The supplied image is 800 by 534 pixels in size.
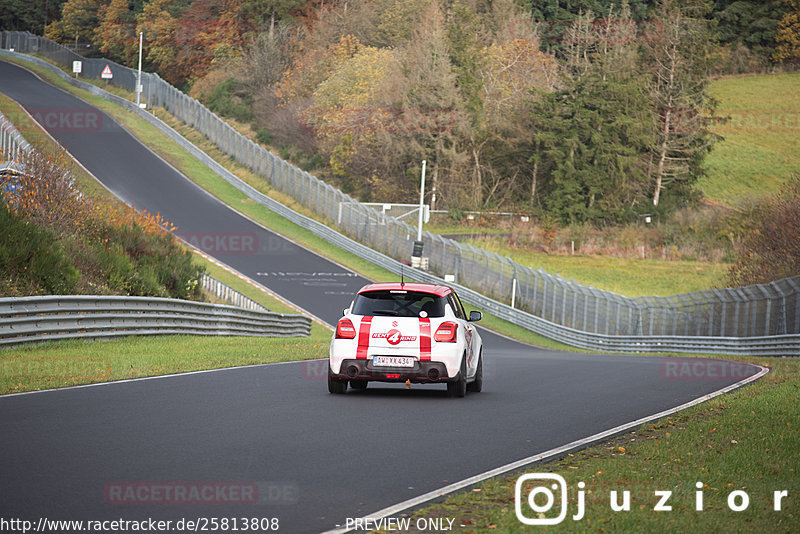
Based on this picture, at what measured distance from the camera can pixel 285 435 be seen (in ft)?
34.2

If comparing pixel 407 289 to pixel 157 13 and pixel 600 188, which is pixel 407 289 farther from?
pixel 157 13

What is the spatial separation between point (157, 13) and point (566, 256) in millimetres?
56771

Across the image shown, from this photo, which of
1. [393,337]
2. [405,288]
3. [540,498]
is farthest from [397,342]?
[540,498]

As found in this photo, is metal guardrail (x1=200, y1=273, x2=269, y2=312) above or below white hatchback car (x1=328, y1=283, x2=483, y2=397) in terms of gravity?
below

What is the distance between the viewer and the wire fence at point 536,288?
34219mm

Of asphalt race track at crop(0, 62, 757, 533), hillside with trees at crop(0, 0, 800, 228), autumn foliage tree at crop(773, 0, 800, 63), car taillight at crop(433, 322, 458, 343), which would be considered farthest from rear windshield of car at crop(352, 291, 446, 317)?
autumn foliage tree at crop(773, 0, 800, 63)

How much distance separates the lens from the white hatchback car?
1409 cm

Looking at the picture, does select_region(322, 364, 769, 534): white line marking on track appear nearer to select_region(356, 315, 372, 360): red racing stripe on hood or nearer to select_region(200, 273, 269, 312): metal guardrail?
select_region(356, 315, 372, 360): red racing stripe on hood

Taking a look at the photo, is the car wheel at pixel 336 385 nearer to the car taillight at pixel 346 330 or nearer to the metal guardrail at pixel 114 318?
the car taillight at pixel 346 330

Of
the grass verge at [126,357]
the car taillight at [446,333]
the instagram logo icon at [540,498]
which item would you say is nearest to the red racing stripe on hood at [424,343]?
the car taillight at [446,333]

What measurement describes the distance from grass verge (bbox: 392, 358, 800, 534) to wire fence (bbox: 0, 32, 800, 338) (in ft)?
69.2

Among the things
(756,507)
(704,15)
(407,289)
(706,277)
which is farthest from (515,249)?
(756,507)

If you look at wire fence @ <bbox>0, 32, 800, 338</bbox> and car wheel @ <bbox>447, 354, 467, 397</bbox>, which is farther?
wire fence @ <bbox>0, 32, 800, 338</bbox>

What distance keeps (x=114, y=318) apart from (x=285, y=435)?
13.0 metres
